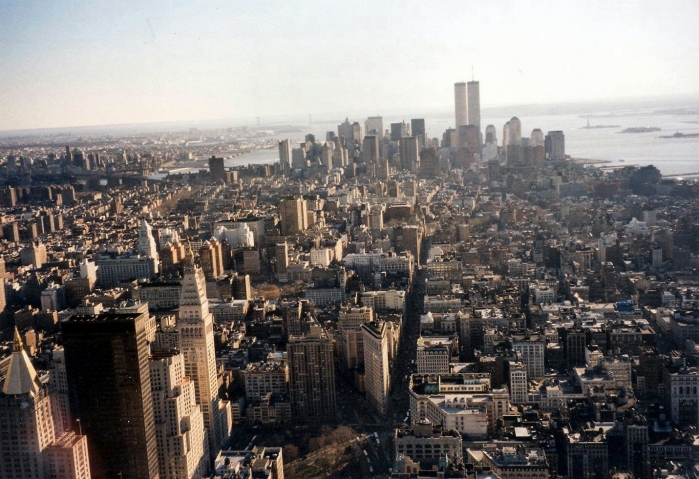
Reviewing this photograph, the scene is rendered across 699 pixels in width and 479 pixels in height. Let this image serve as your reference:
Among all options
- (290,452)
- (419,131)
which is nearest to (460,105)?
(419,131)

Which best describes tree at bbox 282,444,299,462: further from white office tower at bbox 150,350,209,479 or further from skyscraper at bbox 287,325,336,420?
skyscraper at bbox 287,325,336,420

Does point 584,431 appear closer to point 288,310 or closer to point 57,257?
point 288,310

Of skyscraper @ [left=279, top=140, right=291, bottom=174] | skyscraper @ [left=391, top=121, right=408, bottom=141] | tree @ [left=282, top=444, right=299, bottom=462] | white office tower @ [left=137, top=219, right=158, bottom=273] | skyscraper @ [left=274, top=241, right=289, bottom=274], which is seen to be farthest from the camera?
skyscraper @ [left=279, top=140, right=291, bottom=174]

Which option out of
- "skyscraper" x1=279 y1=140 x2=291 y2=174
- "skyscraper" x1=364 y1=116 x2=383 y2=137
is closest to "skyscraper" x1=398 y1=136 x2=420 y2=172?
"skyscraper" x1=364 y1=116 x2=383 y2=137

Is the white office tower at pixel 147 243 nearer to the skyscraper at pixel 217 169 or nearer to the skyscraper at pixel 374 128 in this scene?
the skyscraper at pixel 217 169

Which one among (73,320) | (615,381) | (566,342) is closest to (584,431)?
(615,381)

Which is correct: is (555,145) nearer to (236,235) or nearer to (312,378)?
(236,235)
